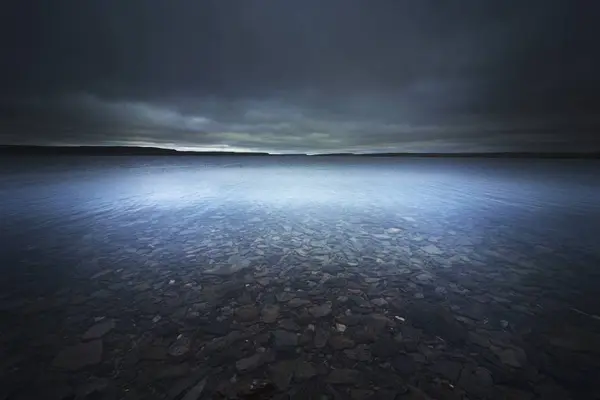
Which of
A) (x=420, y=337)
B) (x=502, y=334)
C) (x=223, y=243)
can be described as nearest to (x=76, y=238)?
(x=223, y=243)

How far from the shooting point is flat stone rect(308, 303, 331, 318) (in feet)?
19.7

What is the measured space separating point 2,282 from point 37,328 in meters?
3.32

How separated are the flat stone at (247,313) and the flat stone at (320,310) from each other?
113 centimetres

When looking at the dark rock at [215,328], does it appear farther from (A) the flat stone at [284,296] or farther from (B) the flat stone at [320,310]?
(B) the flat stone at [320,310]

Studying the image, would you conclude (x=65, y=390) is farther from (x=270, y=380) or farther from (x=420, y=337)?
(x=420, y=337)

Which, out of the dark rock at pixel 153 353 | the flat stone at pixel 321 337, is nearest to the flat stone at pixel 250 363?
the flat stone at pixel 321 337

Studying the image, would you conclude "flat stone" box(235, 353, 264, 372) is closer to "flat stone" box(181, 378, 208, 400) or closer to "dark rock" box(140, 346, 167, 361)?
"flat stone" box(181, 378, 208, 400)

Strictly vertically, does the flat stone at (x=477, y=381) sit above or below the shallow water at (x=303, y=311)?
above

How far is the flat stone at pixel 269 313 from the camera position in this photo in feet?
19.0

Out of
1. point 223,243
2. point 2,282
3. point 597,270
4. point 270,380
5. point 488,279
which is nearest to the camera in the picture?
point 270,380

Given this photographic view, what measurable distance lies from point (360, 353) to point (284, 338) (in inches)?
51.3

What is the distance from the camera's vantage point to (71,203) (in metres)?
20.8

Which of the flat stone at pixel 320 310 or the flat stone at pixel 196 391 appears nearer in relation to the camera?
the flat stone at pixel 196 391

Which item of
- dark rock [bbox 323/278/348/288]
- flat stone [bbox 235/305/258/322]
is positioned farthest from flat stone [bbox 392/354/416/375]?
dark rock [bbox 323/278/348/288]
